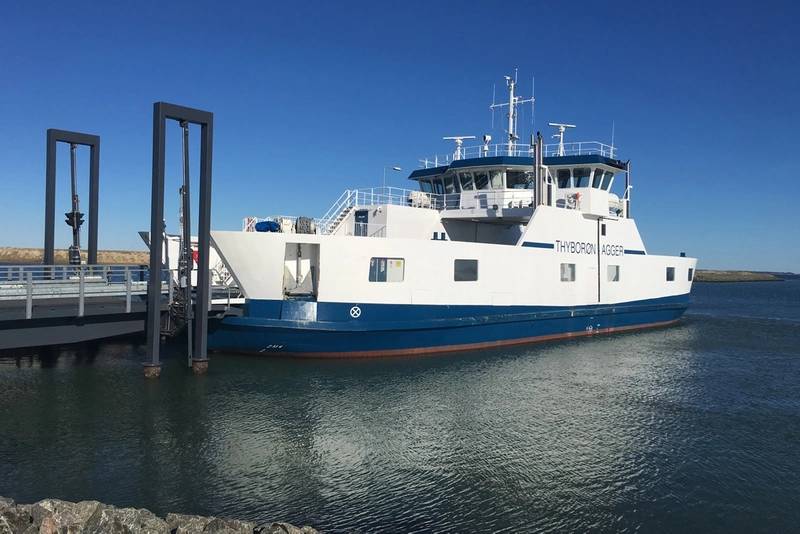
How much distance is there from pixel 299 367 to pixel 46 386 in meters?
5.76

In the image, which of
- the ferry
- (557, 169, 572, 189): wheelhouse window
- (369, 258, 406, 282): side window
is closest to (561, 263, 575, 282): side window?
the ferry

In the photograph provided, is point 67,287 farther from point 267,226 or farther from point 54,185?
point 267,226

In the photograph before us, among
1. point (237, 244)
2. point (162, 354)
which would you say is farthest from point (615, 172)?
point (162, 354)

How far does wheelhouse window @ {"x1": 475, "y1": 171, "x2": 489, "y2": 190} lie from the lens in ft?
72.5

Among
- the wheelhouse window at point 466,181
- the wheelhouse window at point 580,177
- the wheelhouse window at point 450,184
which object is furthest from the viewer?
the wheelhouse window at point 450,184

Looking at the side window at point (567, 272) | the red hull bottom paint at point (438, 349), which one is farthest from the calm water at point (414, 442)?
the side window at point (567, 272)

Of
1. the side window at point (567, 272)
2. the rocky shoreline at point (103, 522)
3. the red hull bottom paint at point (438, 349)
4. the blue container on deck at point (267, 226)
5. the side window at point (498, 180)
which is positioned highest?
the side window at point (498, 180)

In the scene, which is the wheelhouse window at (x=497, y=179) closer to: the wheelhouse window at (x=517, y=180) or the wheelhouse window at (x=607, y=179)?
the wheelhouse window at (x=517, y=180)

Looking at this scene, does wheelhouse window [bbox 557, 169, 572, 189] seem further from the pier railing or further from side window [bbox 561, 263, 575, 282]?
the pier railing

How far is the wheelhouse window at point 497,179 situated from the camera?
21.9m

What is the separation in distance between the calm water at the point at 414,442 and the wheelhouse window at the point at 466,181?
789 cm

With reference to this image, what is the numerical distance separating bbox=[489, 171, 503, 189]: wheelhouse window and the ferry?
0.13 ft

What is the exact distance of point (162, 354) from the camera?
16641 mm

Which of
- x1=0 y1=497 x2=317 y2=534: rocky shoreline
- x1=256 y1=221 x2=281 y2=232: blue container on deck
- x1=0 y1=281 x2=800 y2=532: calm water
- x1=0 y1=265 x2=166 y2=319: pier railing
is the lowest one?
x1=0 y1=281 x2=800 y2=532: calm water
